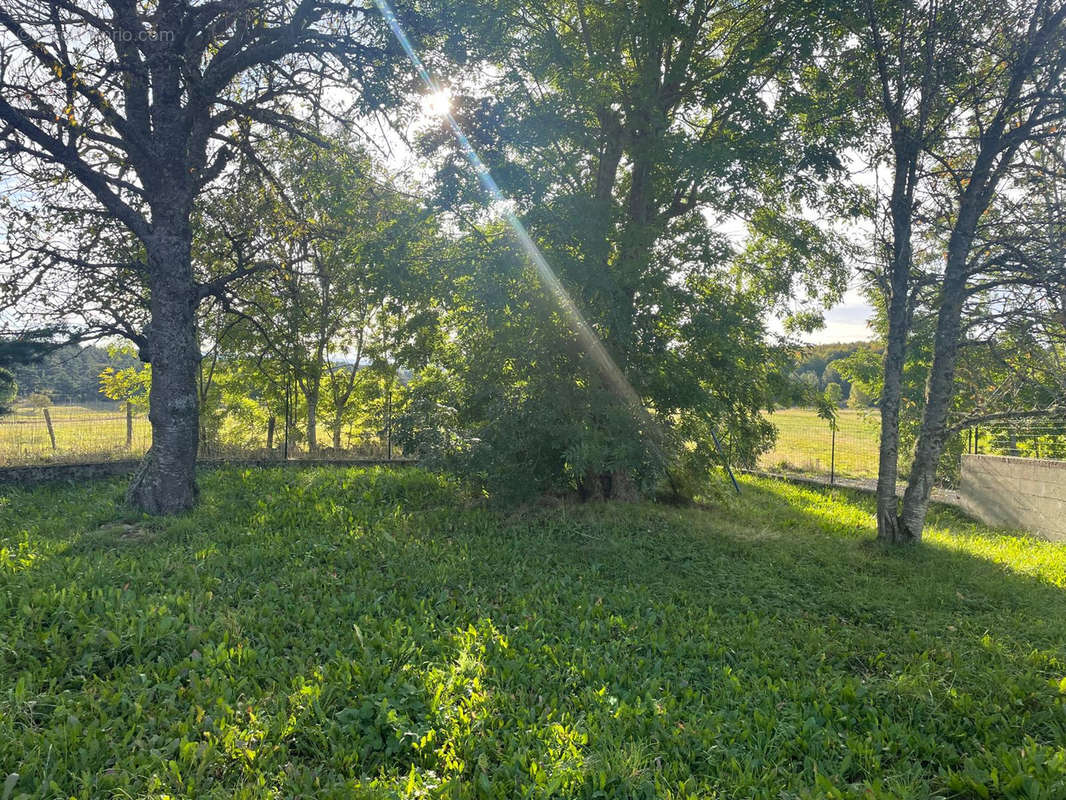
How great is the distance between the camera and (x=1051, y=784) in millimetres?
2795

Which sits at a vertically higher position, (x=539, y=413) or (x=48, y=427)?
(x=539, y=413)

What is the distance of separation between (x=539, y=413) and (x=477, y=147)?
3.92 meters

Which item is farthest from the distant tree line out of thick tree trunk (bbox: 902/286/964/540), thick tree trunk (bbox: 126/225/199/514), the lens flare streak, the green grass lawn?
thick tree trunk (bbox: 902/286/964/540)

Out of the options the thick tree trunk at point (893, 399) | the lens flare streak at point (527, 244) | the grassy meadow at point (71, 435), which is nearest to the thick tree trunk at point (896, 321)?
the thick tree trunk at point (893, 399)

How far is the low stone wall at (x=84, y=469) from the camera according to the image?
368 inches

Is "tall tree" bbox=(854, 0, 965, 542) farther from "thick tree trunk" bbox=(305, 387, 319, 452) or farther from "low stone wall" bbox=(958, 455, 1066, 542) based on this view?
"thick tree trunk" bbox=(305, 387, 319, 452)

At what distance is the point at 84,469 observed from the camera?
9.98 m

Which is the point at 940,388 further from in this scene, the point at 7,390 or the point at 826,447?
the point at 7,390

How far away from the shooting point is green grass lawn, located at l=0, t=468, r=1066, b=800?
9.54ft

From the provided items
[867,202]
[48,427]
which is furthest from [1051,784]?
[48,427]

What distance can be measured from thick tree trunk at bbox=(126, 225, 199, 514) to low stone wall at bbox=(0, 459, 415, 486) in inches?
130

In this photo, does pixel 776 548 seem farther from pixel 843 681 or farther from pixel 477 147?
pixel 477 147

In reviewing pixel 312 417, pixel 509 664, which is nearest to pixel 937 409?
pixel 509 664

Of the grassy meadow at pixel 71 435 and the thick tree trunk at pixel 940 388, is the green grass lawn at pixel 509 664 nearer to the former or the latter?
the thick tree trunk at pixel 940 388
